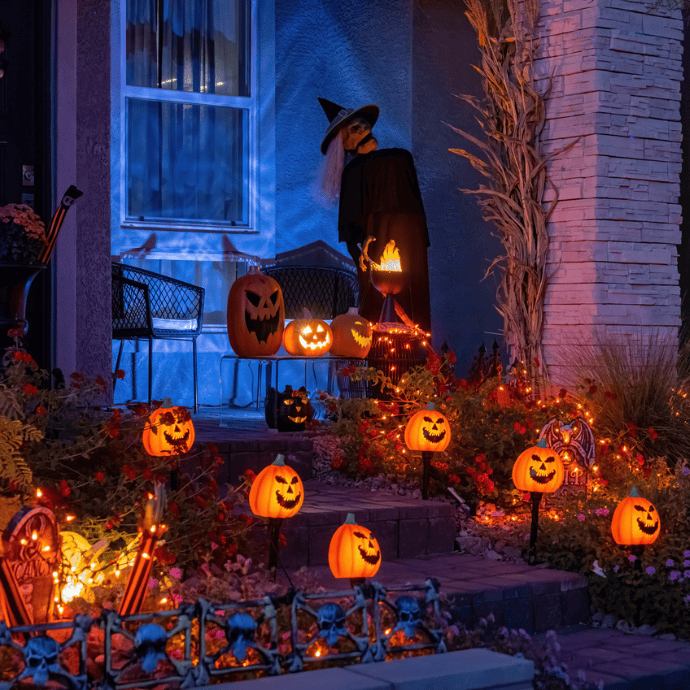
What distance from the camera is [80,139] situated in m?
5.57

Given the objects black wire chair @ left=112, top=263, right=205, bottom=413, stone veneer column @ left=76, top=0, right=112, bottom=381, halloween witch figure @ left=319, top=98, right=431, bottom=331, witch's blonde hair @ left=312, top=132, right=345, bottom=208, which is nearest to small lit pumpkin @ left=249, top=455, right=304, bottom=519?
stone veneer column @ left=76, top=0, right=112, bottom=381

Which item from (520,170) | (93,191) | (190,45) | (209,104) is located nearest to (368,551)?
(93,191)

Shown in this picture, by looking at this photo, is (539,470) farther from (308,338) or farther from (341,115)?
(341,115)

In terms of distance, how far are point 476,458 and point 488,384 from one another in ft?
3.06

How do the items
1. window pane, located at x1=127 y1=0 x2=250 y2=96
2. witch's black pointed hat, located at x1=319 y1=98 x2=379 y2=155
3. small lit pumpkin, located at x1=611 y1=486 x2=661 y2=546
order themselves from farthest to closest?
window pane, located at x1=127 y1=0 x2=250 y2=96
witch's black pointed hat, located at x1=319 y1=98 x2=379 y2=155
small lit pumpkin, located at x1=611 y1=486 x2=661 y2=546

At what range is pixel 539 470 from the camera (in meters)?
4.24

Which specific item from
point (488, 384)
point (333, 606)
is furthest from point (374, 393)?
point (333, 606)

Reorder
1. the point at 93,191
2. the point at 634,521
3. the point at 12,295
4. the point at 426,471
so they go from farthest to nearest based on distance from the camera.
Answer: the point at 93,191 < the point at 426,471 < the point at 12,295 < the point at 634,521

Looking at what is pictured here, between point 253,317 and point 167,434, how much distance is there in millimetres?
2091

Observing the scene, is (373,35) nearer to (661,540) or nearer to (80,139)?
(80,139)

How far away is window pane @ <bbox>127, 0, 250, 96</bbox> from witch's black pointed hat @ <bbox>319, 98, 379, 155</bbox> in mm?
1397

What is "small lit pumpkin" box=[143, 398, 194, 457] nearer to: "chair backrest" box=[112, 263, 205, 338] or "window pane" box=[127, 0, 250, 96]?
"chair backrest" box=[112, 263, 205, 338]

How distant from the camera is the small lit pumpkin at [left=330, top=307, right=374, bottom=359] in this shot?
6.21 metres

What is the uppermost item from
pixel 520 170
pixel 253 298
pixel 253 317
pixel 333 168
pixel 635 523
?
pixel 333 168
